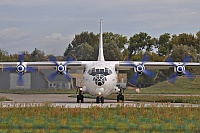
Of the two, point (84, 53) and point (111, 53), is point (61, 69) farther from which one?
point (84, 53)

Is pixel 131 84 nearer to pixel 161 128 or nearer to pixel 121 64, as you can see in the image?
pixel 121 64

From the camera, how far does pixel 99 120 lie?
2445 cm

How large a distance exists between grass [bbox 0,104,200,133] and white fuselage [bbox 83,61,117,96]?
24.4 feet

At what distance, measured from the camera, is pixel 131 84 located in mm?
81312

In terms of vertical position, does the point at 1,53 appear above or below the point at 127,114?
above

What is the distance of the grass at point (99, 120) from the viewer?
815 inches

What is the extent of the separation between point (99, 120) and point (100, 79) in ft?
44.8

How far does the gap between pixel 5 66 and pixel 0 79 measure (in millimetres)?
42267

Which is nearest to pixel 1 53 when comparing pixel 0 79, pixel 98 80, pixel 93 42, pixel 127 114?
pixel 93 42

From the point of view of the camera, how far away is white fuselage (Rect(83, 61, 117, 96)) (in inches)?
1503

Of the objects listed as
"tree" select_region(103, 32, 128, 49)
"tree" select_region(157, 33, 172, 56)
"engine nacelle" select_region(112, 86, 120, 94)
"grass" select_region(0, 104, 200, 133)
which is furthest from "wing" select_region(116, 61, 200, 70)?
"tree" select_region(103, 32, 128, 49)

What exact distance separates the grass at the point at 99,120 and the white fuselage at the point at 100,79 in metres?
7.43

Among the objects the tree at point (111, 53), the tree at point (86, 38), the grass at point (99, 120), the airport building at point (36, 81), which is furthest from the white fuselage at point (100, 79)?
the tree at point (86, 38)

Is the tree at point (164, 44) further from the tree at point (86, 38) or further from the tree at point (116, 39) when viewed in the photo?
the tree at point (86, 38)
